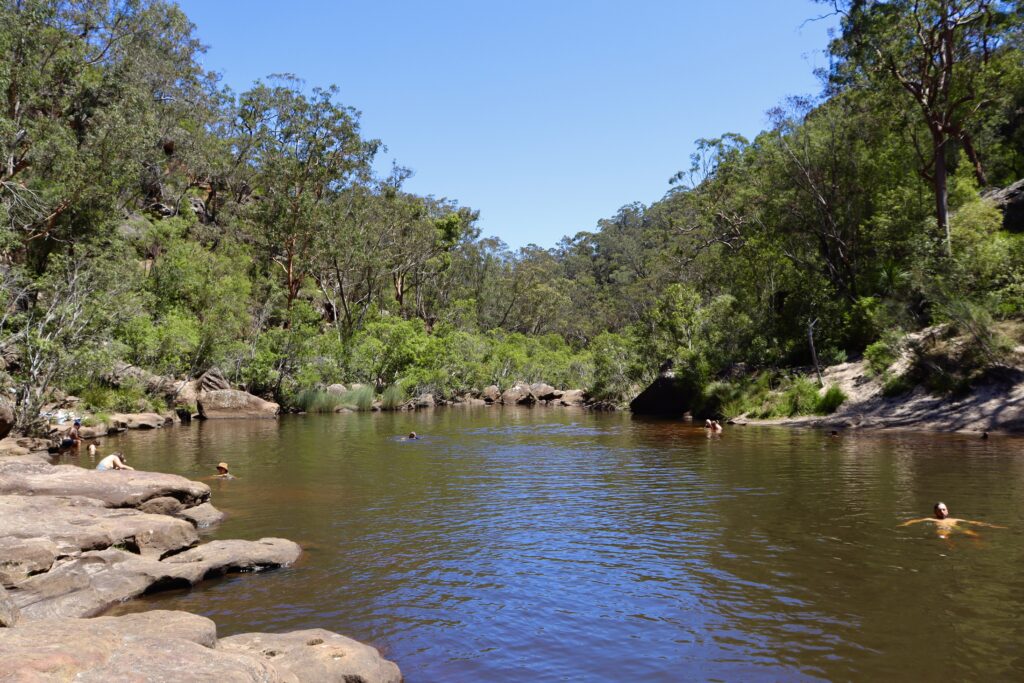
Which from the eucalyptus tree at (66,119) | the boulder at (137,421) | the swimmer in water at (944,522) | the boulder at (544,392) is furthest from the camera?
the boulder at (544,392)

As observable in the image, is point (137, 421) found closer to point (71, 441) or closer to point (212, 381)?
point (71, 441)

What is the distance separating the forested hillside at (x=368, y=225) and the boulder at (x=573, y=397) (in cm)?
266

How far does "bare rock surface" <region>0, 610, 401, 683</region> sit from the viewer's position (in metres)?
4.74

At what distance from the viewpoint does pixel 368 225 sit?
58.4 metres

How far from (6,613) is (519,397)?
57.6 meters

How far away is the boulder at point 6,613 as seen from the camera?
6.03 m

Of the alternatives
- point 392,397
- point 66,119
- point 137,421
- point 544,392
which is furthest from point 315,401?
point 544,392

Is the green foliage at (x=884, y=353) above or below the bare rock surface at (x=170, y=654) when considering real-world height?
above

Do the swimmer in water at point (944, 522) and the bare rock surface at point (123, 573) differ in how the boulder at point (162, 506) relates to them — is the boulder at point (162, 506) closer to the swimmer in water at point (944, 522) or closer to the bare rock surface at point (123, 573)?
the bare rock surface at point (123, 573)

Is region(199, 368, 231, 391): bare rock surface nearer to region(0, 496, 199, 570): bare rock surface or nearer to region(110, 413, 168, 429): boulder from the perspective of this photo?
region(110, 413, 168, 429): boulder

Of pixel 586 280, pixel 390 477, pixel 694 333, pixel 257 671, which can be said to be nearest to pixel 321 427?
pixel 390 477

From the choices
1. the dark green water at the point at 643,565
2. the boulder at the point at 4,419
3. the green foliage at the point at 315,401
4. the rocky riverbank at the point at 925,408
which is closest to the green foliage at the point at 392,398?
the green foliage at the point at 315,401

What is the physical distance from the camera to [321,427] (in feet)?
118

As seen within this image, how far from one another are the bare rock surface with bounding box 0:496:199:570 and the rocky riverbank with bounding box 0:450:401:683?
18 mm
